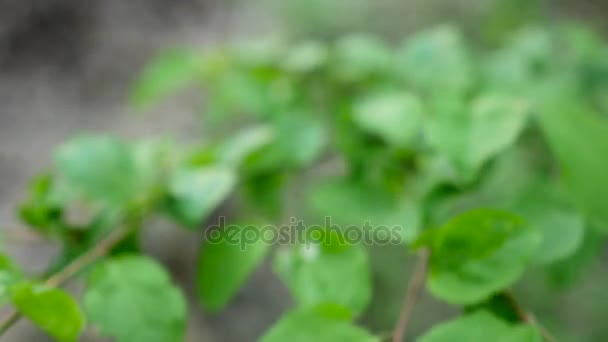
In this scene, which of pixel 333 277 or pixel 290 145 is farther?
pixel 290 145

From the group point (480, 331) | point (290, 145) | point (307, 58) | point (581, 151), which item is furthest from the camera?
point (307, 58)

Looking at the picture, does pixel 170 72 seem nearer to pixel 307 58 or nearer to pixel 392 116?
pixel 307 58

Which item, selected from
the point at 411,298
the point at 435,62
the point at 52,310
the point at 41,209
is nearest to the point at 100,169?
the point at 41,209

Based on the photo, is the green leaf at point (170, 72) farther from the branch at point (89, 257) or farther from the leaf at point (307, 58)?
the branch at point (89, 257)

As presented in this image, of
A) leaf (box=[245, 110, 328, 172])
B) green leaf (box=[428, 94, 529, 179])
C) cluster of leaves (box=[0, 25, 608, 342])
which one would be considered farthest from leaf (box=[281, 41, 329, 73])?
green leaf (box=[428, 94, 529, 179])

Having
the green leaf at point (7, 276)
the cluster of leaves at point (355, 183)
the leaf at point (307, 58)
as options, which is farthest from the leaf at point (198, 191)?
the leaf at point (307, 58)

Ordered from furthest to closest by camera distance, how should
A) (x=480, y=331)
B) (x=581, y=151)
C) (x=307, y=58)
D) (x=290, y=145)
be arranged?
(x=307, y=58) < (x=290, y=145) < (x=581, y=151) < (x=480, y=331)

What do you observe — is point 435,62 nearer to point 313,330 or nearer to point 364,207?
point 364,207
